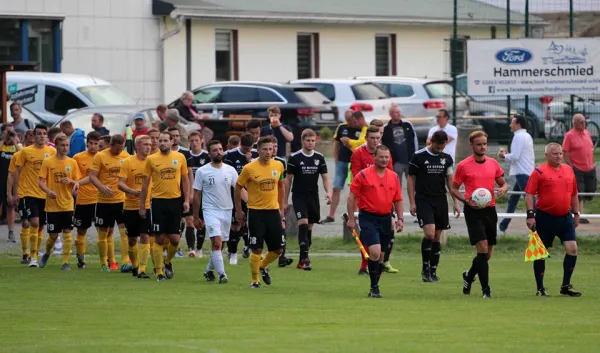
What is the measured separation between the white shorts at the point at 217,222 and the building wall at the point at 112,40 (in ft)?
74.9

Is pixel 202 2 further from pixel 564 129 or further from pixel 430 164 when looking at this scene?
pixel 430 164

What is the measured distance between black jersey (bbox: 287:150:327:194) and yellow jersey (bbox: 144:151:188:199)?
230 cm

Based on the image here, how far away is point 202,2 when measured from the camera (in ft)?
137

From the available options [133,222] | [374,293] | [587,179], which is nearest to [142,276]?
[133,222]

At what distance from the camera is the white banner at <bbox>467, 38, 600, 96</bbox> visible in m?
29.2

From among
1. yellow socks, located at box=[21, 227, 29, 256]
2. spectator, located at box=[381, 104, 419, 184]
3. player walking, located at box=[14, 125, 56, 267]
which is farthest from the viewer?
spectator, located at box=[381, 104, 419, 184]

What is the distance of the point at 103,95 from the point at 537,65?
1050 centimetres

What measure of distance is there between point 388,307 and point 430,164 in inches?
140

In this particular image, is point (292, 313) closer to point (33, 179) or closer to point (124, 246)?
point (124, 246)

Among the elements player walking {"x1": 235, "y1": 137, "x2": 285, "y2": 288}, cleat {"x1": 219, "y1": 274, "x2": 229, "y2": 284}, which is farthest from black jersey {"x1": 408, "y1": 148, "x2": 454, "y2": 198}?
cleat {"x1": 219, "y1": 274, "x2": 229, "y2": 284}

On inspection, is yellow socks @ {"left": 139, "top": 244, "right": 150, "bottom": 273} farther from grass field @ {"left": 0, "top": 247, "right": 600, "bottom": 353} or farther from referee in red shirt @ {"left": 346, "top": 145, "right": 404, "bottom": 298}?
referee in red shirt @ {"left": 346, "top": 145, "right": 404, "bottom": 298}

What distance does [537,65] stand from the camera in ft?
96.1

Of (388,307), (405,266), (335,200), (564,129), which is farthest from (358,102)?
(388,307)

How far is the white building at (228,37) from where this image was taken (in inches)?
1558
